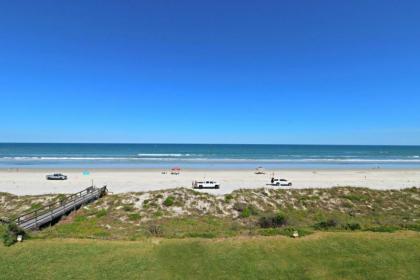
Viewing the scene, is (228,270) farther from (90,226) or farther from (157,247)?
(90,226)

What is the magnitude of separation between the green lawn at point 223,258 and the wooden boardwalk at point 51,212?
464 centimetres

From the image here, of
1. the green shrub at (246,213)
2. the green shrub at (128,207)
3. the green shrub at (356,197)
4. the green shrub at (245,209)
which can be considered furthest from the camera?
the green shrub at (356,197)

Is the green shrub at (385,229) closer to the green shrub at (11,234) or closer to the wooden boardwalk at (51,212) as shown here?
the green shrub at (11,234)

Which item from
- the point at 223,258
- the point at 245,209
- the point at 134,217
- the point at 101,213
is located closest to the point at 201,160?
the point at 245,209

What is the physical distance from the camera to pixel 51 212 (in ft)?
56.2

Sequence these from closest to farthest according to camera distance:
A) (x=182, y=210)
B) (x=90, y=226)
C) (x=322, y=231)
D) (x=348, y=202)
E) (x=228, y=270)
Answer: (x=228, y=270)
(x=322, y=231)
(x=90, y=226)
(x=182, y=210)
(x=348, y=202)

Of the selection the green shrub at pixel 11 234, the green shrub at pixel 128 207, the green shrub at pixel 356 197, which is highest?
the green shrub at pixel 11 234

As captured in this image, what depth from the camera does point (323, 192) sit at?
24797mm

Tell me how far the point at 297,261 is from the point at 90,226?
499 inches

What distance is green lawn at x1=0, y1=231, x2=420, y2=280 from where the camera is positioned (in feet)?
28.9

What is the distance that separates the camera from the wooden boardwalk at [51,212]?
48.6 feet

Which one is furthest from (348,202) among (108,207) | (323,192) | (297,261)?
(108,207)

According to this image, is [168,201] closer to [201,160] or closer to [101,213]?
[101,213]

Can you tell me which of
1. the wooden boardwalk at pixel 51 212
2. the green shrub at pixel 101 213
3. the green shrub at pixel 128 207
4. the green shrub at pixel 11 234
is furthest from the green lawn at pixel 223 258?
the green shrub at pixel 128 207
